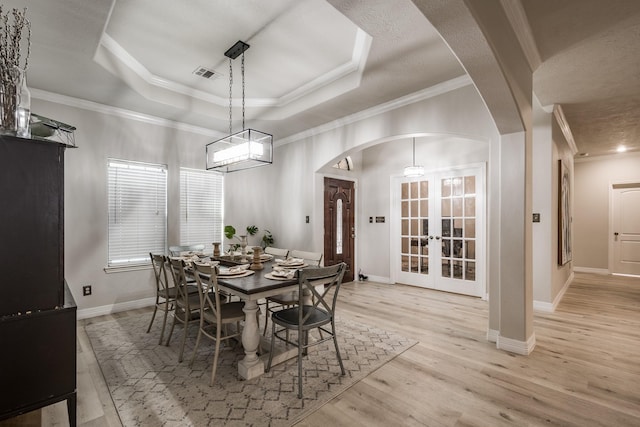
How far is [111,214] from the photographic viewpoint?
4.23 meters

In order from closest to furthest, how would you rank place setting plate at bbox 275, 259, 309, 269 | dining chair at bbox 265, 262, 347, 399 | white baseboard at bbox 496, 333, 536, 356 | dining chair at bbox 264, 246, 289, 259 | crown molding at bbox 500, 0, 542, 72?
1. crown molding at bbox 500, 0, 542, 72
2. dining chair at bbox 265, 262, 347, 399
3. white baseboard at bbox 496, 333, 536, 356
4. place setting plate at bbox 275, 259, 309, 269
5. dining chair at bbox 264, 246, 289, 259

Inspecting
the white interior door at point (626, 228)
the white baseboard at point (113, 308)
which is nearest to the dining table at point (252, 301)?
the white baseboard at point (113, 308)

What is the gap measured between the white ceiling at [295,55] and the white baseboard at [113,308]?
2742 millimetres

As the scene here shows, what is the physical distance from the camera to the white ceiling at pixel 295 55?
93.3 inches

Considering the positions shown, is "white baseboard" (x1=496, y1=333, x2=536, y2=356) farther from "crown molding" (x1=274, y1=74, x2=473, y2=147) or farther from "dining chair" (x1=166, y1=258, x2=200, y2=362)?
"dining chair" (x1=166, y1=258, x2=200, y2=362)

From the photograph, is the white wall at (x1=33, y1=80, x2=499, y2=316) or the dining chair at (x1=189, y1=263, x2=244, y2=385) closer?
the dining chair at (x1=189, y1=263, x2=244, y2=385)

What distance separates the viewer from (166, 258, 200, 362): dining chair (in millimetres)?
2801

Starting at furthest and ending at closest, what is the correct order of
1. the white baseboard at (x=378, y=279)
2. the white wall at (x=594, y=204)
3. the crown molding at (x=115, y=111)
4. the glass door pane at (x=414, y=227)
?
the white wall at (x=594, y=204), the white baseboard at (x=378, y=279), the glass door pane at (x=414, y=227), the crown molding at (x=115, y=111)

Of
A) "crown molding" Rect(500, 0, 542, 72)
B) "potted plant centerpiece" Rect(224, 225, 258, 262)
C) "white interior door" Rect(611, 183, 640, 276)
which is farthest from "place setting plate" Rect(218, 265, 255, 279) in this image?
"white interior door" Rect(611, 183, 640, 276)

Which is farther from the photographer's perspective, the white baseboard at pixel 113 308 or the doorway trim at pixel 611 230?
the doorway trim at pixel 611 230

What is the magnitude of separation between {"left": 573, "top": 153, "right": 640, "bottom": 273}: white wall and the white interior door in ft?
0.50

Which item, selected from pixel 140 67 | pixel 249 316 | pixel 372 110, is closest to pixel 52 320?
pixel 249 316

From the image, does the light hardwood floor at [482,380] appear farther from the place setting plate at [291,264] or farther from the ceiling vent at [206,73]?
the ceiling vent at [206,73]

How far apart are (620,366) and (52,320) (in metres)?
4.23
